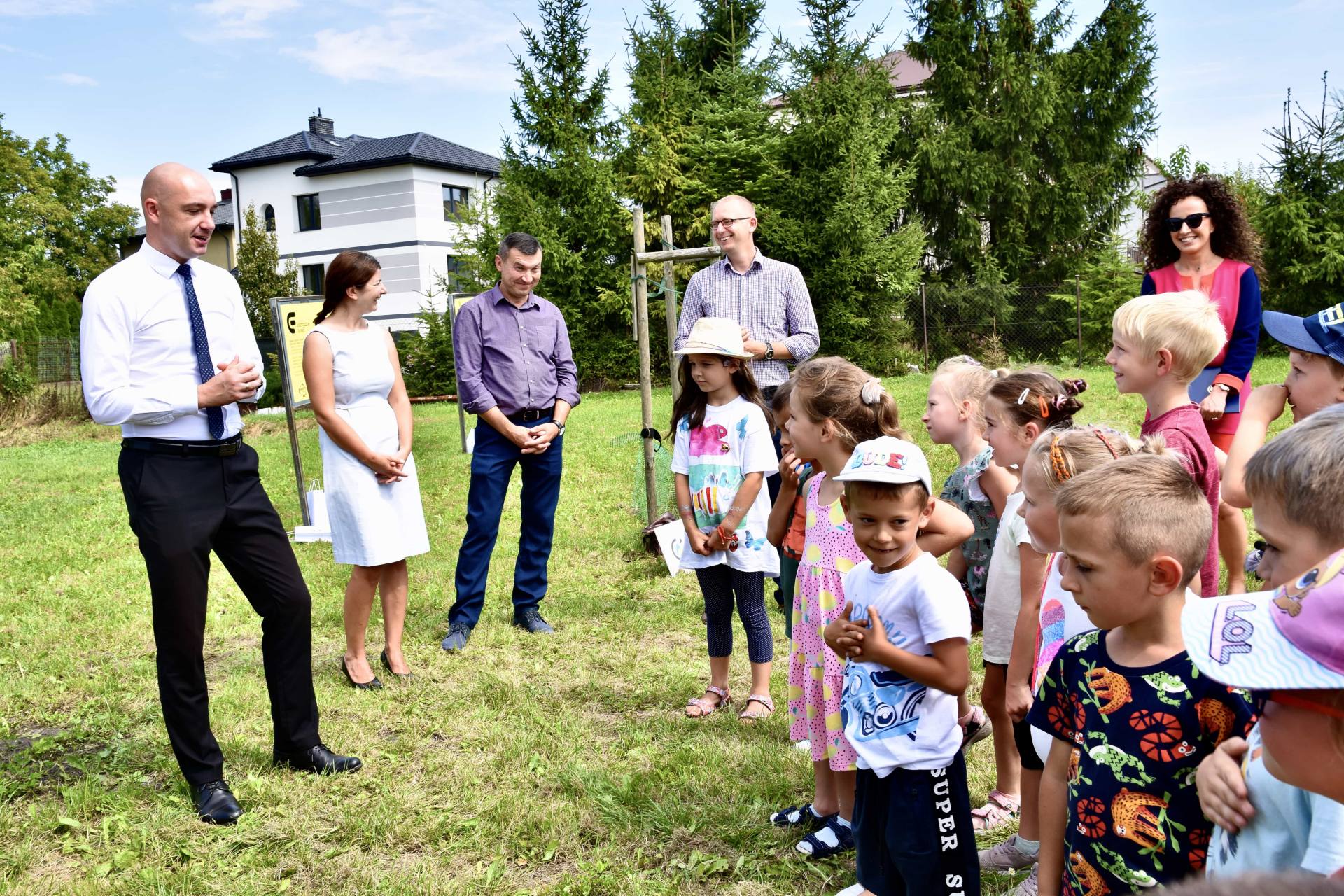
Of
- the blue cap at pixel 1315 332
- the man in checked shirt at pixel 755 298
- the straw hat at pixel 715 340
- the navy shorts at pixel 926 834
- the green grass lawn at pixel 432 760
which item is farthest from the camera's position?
the man in checked shirt at pixel 755 298

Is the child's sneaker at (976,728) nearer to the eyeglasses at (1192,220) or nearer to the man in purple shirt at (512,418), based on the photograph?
the eyeglasses at (1192,220)

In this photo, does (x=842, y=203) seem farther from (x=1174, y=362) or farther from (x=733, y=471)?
(x=1174, y=362)

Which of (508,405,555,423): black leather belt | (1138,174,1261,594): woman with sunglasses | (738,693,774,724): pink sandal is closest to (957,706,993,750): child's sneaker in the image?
(738,693,774,724): pink sandal

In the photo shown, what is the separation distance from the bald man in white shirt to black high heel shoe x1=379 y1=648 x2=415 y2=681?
1.33m

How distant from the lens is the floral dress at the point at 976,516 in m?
3.24

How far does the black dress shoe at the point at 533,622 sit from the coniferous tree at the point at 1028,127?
20204 millimetres

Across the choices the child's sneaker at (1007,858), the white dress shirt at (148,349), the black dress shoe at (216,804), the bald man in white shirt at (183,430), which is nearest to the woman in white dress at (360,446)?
the bald man in white shirt at (183,430)

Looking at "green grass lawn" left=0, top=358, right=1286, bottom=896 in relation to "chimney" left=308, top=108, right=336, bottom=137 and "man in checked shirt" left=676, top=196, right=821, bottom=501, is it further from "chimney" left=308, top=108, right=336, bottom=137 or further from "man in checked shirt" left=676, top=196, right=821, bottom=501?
"chimney" left=308, top=108, right=336, bottom=137

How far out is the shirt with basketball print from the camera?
69.7 inches

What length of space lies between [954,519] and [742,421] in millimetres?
1547

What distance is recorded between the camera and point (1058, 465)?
7.73 ft

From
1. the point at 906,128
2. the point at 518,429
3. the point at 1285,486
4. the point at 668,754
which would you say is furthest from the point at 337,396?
the point at 906,128

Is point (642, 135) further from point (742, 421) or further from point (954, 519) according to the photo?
point (954, 519)

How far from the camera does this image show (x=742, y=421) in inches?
166
